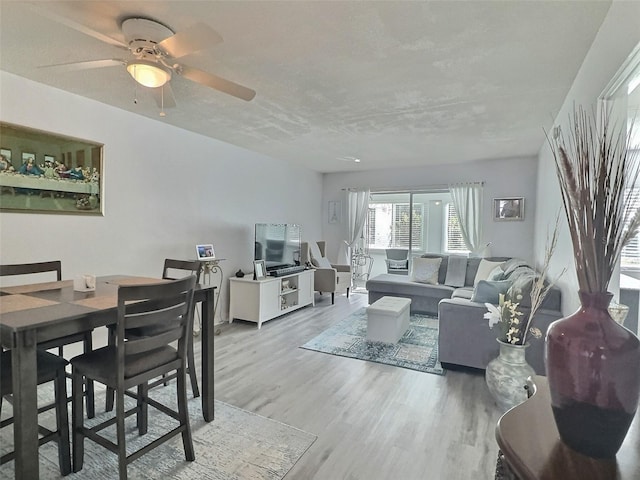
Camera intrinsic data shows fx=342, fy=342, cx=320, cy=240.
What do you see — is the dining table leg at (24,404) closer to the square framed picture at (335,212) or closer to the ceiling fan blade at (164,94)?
the ceiling fan blade at (164,94)

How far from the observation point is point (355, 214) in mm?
7070

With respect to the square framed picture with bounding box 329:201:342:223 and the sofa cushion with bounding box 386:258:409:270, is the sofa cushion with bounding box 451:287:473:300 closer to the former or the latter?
the sofa cushion with bounding box 386:258:409:270

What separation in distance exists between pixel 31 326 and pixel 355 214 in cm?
602

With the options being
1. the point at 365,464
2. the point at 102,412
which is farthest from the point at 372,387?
the point at 102,412

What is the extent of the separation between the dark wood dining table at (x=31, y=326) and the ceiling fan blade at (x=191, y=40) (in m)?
1.40

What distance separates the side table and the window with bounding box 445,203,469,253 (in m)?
5.65

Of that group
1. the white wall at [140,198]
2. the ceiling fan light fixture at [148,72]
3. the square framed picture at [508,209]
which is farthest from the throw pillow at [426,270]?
the ceiling fan light fixture at [148,72]

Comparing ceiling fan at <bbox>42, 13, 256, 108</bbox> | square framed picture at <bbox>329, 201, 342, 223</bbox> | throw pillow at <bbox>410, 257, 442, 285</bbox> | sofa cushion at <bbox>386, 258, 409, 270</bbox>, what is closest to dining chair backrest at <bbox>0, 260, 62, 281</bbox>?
ceiling fan at <bbox>42, 13, 256, 108</bbox>

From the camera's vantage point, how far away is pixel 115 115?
3.42 m

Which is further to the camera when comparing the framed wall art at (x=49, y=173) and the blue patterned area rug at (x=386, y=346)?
the blue patterned area rug at (x=386, y=346)

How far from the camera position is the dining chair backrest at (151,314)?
5.28 feet

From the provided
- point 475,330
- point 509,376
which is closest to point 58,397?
point 509,376

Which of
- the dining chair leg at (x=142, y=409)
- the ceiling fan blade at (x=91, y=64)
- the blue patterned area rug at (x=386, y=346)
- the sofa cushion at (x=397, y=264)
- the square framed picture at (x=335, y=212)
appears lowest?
the blue patterned area rug at (x=386, y=346)

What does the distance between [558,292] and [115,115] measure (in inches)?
173
